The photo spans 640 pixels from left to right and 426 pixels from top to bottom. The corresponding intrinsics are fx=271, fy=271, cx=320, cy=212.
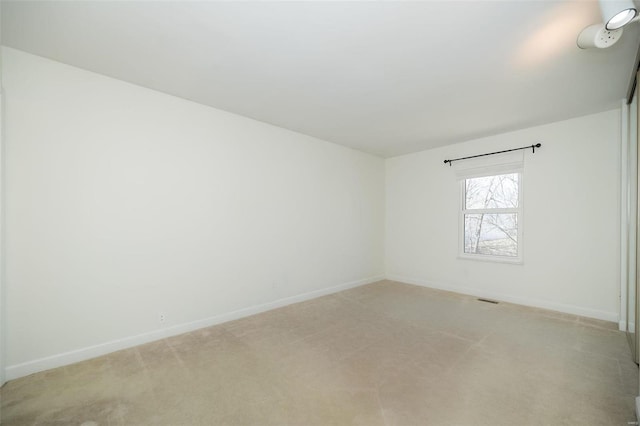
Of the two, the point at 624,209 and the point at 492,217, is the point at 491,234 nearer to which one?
the point at 492,217

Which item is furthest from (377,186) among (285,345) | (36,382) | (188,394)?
(36,382)

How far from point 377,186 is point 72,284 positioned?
4.61 m

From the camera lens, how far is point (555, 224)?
357 cm

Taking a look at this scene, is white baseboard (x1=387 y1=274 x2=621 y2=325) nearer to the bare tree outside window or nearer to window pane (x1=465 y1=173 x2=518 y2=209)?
the bare tree outside window

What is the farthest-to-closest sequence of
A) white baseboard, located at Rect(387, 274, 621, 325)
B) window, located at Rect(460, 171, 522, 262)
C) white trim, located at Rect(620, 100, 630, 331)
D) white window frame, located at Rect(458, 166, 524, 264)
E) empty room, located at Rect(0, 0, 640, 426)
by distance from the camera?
window, located at Rect(460, 171, 522, 262) → white window frame, located at Rect(458, 166, 524, 264) → white baseboard, located at Rect(387, 274, 621, 325) → white trim, located at Rect(620, 100, 630, 331) → empty room, located at Rect(0, 0, 640, 426)

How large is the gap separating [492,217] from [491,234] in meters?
0.27

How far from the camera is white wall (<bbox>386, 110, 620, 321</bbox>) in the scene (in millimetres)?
3219

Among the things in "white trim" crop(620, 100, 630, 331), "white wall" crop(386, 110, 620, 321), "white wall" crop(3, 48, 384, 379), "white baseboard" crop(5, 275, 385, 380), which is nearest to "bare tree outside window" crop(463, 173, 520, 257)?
"white wall" crop(386, 110, 620, 321)

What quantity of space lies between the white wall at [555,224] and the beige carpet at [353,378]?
517 millimetres

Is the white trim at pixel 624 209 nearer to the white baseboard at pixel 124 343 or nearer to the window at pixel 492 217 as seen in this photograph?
the window at pixel 492 217

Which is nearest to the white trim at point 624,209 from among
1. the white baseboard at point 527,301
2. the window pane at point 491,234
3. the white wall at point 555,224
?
the white wall at point 555,224

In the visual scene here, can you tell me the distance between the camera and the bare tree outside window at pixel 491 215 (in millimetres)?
4027

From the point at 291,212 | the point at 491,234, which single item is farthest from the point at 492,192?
the point at 291,212

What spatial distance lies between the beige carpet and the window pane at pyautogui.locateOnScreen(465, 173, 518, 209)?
5.66 feet
